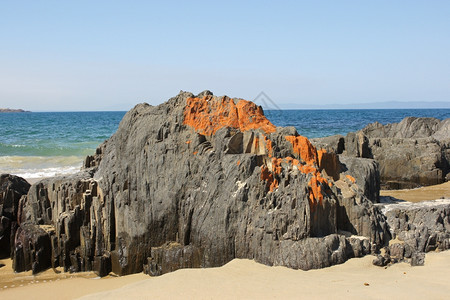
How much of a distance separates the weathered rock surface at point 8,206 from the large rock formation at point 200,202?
617mm

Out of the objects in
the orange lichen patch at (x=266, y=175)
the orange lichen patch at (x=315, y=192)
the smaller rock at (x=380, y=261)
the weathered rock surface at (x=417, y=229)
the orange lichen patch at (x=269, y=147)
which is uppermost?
the orange lichen patch at (x=269, y=147)

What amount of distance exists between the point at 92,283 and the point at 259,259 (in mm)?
3725

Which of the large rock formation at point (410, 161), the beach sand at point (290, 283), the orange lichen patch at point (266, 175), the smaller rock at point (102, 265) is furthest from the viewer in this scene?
the large rock formation at point (410, 161)

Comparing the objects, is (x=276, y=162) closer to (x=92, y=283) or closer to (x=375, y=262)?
(x=375, y=262)

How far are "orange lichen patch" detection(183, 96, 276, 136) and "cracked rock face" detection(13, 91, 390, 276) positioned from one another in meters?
0.03

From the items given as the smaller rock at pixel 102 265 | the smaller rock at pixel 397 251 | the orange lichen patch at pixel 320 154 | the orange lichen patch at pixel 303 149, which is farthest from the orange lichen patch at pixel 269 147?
the smaller rock at pixel 102 265

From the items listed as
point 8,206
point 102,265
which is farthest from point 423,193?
point 8,206

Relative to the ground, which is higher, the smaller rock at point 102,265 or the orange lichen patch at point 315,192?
the orange lichen patch at point 315,192

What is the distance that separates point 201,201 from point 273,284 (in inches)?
101

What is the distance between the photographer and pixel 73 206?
1095 centimetres

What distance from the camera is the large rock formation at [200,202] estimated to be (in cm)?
882

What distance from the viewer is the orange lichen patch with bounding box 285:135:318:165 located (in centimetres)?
1012

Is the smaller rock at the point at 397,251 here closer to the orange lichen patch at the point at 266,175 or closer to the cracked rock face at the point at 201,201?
the cracked rock face at the point at 201,201

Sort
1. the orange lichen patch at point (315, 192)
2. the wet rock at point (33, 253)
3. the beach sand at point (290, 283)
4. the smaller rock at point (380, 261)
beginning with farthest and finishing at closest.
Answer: the wet rock at point (33, 253) → the orange lichen patch at point (315, 192) → the smaller rock at point (380, 261) → the beach sand at point (290, 283)
